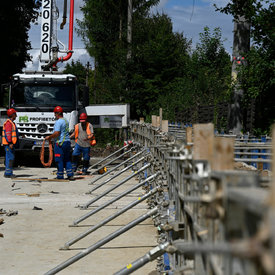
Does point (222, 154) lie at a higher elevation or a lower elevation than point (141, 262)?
higher

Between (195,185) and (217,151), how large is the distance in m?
1.56

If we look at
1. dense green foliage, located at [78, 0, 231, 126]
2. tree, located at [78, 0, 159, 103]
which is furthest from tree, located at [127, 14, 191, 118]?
tree, located at [78, 0, 159, 103]

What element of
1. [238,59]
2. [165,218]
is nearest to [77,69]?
[238,59]

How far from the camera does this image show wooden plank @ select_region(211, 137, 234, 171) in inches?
107

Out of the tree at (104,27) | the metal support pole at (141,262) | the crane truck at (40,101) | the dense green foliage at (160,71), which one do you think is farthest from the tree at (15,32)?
the metal support pole at (141,262)

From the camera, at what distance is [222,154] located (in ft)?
9.10

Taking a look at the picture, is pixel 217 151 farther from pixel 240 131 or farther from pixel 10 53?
pixel 10 53

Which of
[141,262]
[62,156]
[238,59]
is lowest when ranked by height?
[141,262]

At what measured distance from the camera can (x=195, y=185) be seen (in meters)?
4.30

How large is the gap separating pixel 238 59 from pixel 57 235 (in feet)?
19.2

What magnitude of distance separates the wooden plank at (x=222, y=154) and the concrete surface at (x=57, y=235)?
4999mm

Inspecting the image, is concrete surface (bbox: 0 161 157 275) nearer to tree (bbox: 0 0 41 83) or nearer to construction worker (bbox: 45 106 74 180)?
construction worker (bbox: 45 106 74 180)

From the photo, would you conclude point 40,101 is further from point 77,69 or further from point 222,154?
point 77,69

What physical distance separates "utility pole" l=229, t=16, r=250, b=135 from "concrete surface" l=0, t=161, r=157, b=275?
8.26 feet
